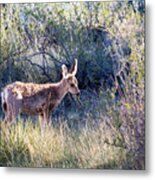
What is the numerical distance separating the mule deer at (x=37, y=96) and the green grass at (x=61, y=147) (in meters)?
0.05

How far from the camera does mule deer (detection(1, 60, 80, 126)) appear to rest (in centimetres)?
187

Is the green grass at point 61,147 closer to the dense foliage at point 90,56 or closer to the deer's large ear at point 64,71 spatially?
the dense foliage at point 90,56

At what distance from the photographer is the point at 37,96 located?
6.22ft

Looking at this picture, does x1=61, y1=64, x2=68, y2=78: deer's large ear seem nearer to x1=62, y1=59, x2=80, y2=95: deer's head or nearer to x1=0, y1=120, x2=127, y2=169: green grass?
x1=62, y1=59, x2=80, y2=95: deer's head

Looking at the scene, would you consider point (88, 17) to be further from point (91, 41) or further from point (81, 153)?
point (81, 153)

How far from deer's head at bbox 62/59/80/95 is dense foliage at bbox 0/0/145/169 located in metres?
0.02

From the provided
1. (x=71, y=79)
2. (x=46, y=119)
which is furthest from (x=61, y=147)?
(x=71, y=79)

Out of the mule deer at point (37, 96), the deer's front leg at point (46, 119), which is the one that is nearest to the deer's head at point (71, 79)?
the mule deer at point (37, 96)

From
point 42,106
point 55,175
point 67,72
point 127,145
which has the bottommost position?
point 55,175

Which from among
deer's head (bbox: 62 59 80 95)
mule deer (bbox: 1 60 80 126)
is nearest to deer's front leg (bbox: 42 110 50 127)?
mule deer (bbox: 1 60 80 126)

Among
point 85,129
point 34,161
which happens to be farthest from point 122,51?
point 34,161

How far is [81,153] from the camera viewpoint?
1.85 meters

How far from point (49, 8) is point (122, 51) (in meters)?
0.32

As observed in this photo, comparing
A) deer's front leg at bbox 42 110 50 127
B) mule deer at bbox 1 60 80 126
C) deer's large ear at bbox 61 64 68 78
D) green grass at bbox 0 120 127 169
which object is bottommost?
green grass at bbox 0 120 127 169
